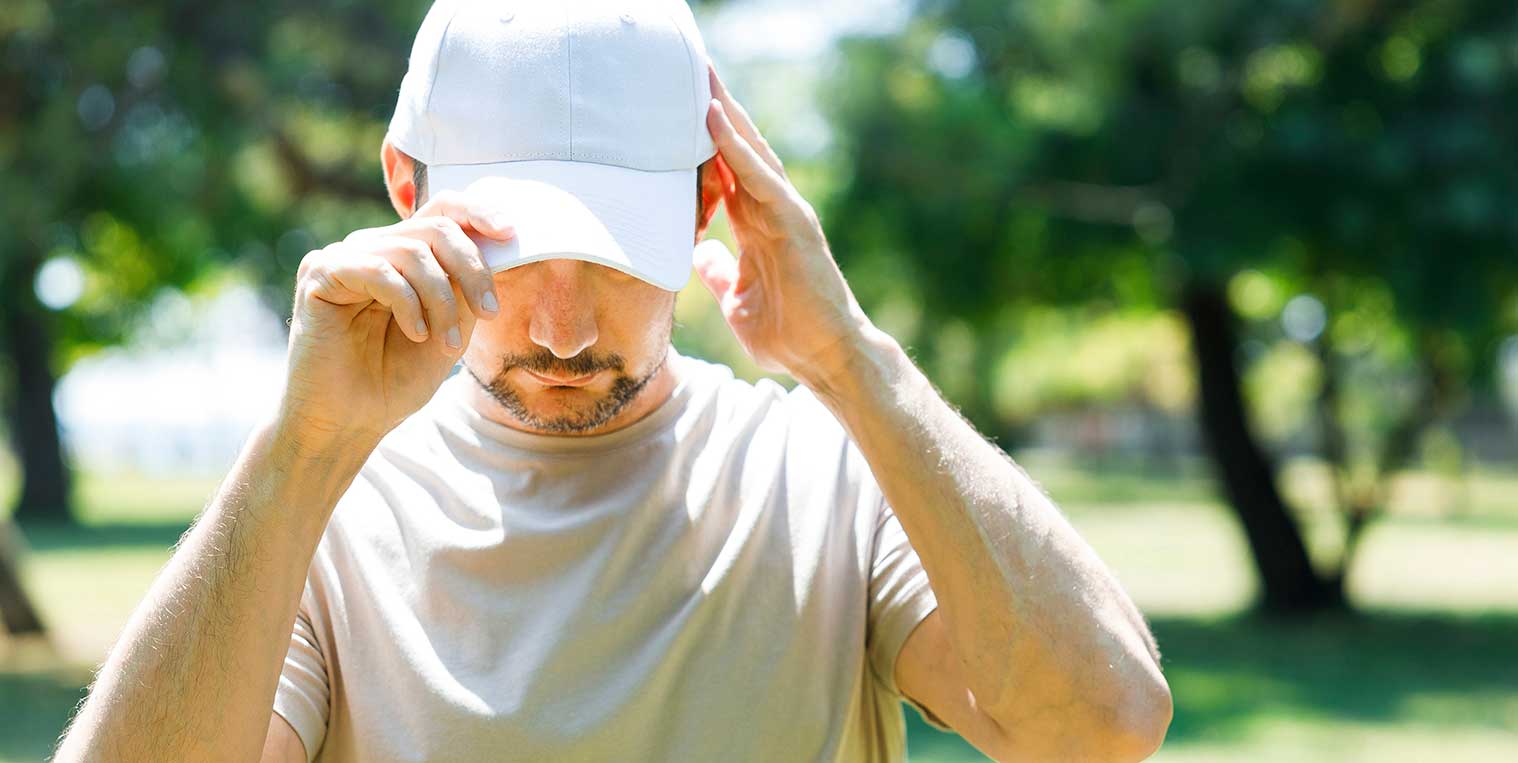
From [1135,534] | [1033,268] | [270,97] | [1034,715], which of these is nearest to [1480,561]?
[1135,534]

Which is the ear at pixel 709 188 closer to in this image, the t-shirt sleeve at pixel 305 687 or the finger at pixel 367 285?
the finger at pixel 367 285

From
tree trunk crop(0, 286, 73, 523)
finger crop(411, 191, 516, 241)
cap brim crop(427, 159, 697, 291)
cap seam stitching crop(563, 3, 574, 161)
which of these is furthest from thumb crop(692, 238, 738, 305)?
tree trunk crop(0, 286, 73, 523)

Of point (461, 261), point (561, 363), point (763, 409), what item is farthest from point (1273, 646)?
point (461, 261)

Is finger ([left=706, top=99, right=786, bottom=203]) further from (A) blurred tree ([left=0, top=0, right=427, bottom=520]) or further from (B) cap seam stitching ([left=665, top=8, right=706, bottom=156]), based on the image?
(A) blurred tree ([left=0, top=0, right=427, bottom=520])

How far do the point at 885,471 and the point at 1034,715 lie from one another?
35 centimetres

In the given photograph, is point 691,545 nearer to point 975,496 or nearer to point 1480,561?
point 975,496

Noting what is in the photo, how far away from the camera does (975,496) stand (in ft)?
6.23

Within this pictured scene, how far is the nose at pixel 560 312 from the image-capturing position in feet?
6.23

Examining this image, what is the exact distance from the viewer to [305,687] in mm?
1910

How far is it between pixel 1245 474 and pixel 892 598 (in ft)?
36.8

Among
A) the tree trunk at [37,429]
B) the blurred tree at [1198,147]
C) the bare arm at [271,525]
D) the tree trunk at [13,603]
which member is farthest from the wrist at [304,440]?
the tree trunk at [37,429]

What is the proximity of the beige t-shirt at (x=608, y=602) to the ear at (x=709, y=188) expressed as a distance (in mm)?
260

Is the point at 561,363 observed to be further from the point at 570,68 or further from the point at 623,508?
the point at 570,68

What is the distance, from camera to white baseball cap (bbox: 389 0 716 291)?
75.6 inches
